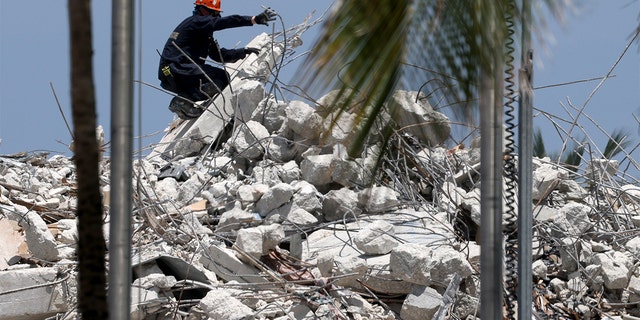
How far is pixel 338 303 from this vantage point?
9469mm

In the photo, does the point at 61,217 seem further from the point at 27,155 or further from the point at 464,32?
the point at 464,32

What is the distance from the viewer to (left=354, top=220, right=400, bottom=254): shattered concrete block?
10047 millimetres

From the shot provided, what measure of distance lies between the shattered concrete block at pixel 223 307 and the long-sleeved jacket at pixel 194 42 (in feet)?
20.0

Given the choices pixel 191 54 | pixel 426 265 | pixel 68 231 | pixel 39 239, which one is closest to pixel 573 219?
pixel 426 265

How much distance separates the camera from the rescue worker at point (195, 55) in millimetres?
14734

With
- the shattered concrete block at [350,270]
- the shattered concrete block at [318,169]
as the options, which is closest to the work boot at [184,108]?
the shattered concrete block at [318,169]

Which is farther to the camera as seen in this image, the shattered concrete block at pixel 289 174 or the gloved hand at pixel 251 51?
the gloved hand at pixel 251 51

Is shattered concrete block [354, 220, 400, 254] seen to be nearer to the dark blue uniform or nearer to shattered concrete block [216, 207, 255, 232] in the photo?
shattered concrete block [216, 207, 255, 232]

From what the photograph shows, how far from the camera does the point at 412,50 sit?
544 cm

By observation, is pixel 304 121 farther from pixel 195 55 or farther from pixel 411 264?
pixel 195 55

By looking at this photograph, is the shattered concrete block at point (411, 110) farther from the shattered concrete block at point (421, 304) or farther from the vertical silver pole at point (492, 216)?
the shattered concrete block at point (421, 304)

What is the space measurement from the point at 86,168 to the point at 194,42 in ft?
33.1

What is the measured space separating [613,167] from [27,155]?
7188 mm

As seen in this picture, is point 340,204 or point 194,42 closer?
point 340,204
